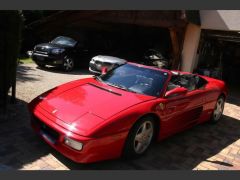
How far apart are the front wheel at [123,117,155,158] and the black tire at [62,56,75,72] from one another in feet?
24.0

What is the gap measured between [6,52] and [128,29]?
12.6m

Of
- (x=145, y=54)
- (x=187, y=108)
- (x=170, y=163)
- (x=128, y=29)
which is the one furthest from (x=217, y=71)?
(x=170, y=163)

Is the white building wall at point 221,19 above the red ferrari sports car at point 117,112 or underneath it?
above

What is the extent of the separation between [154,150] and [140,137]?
0.68m

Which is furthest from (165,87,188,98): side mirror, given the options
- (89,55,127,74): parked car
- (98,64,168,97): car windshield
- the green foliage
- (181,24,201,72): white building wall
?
(181,24,201,72): white building wall

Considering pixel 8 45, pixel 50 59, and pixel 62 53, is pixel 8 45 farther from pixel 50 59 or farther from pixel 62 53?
pixel 62 53

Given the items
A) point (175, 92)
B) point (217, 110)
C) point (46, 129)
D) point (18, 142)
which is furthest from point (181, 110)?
point (18, 142)

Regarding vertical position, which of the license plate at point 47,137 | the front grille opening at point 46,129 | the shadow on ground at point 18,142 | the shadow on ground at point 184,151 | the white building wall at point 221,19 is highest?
the white building wall at point 221,19

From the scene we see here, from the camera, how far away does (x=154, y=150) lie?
17.0ft

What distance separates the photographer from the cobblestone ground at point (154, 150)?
4.32 metres

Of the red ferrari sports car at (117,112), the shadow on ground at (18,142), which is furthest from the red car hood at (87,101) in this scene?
the shadow on ground at (18,142)

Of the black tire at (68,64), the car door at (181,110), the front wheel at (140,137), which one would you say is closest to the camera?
the front wheel at (140,137)

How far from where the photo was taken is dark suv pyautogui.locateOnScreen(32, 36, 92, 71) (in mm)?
11359

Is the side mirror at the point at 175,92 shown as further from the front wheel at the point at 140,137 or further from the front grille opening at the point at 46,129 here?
the front grille opening at the point at 46,129
